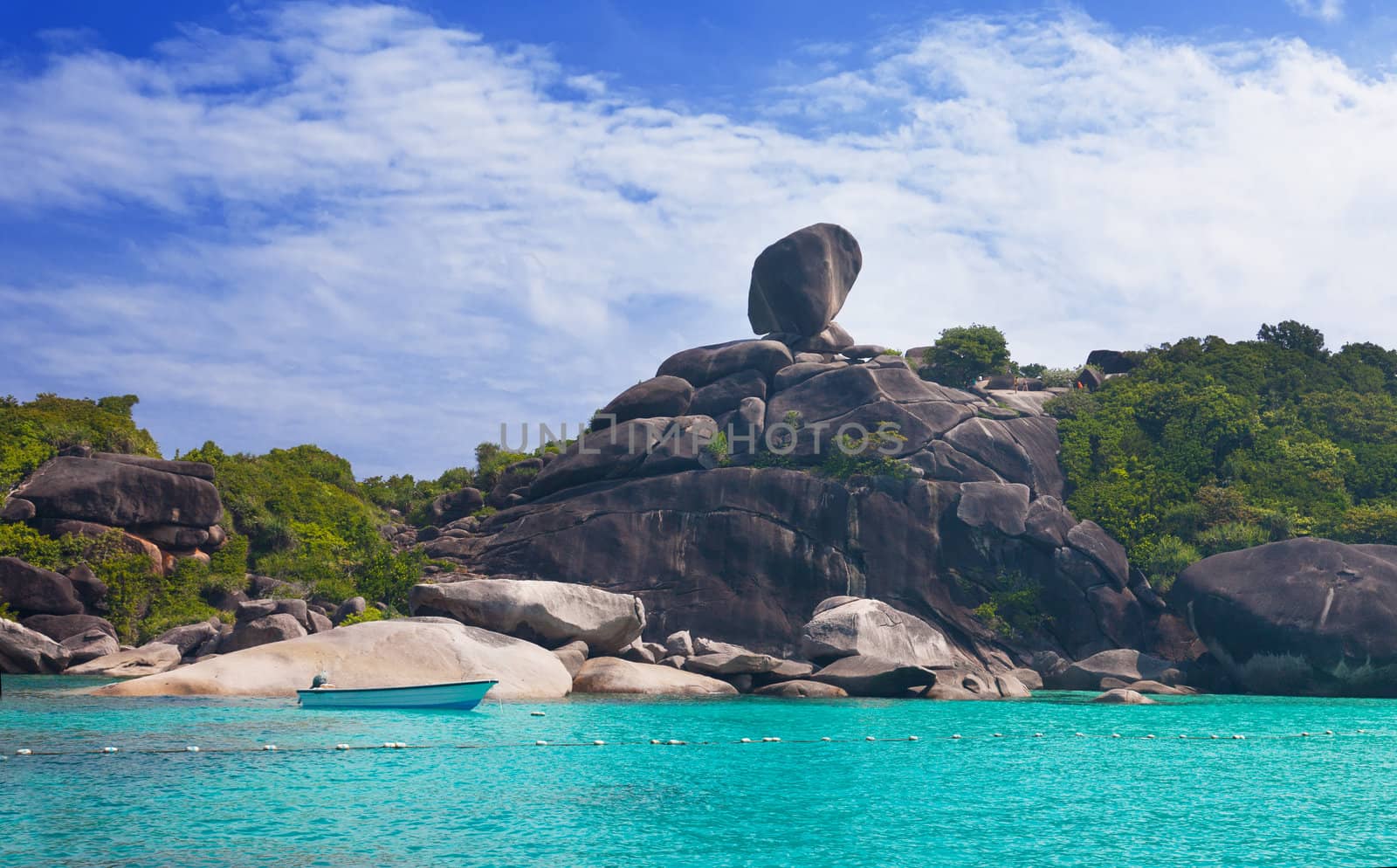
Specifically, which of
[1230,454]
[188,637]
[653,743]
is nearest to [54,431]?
[188,637]

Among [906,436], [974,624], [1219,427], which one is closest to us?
[974,624]

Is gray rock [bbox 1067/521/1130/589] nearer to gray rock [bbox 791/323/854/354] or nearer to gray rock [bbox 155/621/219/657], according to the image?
gray rock [bbox 791/323/854/354]

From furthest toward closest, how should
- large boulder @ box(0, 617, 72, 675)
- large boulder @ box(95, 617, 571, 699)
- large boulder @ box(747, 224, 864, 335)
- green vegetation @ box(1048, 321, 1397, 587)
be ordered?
large boulder @ box(747, 224, 864, 335) < green vegetation @ box(1048, 321, 1397, 587) < large boulder @ box(0, 617, 72, 675) < large boulder @ box(95, 617, 571, 699)

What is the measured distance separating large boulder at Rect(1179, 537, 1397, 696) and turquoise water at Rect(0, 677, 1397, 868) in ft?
40.0

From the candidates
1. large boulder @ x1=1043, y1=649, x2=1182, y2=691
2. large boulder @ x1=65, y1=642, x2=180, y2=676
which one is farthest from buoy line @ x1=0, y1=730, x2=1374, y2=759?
large boulder @ x1=65, y1=642, x2=180, y2=676

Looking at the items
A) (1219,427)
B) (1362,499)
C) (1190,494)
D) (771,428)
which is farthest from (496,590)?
(1362,499)

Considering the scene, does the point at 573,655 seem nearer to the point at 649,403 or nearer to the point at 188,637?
the point at 188,637

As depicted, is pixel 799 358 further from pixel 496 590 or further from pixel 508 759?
pixel 508 759

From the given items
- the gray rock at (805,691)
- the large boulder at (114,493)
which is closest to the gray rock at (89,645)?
the large boulder at (114,493)

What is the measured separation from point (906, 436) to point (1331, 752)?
27.1 m

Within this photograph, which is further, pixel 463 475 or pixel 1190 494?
pixel 463 475

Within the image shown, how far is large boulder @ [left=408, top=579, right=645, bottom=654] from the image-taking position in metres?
30.2

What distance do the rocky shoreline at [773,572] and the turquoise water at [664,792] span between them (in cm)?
640

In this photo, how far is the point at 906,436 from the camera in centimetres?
4603
